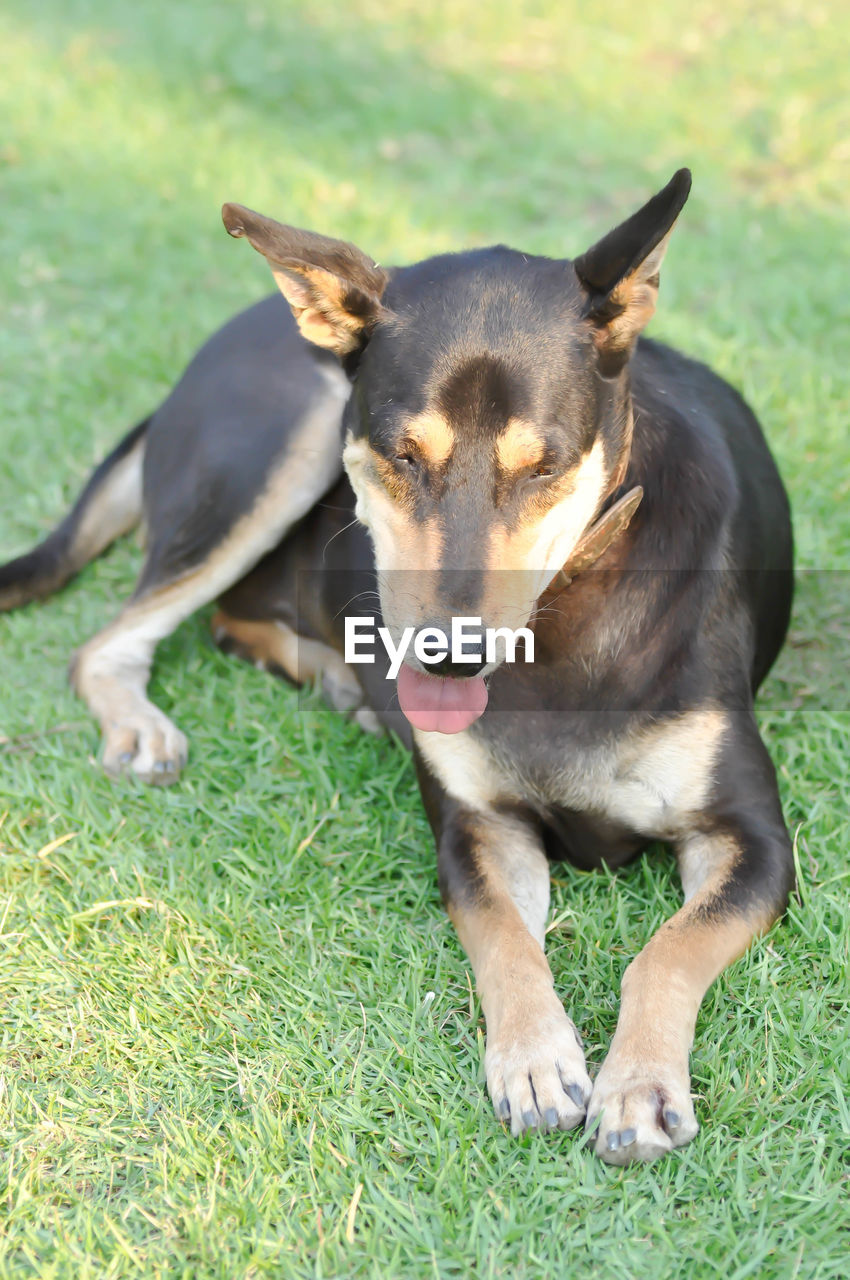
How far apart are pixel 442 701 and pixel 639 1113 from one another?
0.94 metres

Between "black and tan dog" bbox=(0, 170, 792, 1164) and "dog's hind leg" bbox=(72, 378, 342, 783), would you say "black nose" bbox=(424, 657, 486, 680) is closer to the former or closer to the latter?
"black and tan dog" bbox=(0, 170, 792, 1164)

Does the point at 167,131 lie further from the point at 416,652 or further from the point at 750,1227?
the point at 750,1227

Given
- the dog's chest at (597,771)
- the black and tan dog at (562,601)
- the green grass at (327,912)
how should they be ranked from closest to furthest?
1. the green grass at (327,912)
2. the black and tan dog at (562,601)
3. the dog's chest at (597,771)

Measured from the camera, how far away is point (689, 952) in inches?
102

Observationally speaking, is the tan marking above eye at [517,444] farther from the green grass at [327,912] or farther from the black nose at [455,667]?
the green grass at [327,912]

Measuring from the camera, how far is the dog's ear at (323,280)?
2.63 metres

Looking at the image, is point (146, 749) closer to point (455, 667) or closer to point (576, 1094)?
point (455, 667)

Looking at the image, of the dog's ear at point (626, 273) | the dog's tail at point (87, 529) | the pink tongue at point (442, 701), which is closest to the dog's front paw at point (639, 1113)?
the pink tongue at point (442, 701)

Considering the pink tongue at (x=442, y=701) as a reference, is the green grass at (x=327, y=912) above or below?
below

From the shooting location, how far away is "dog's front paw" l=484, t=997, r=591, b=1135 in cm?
240

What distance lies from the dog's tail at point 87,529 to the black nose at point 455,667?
226 centimetres

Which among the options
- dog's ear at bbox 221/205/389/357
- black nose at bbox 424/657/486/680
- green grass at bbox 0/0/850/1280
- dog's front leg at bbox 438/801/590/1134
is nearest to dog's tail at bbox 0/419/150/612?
green grass at bbox 0/0/850/1280

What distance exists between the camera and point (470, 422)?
254 cm

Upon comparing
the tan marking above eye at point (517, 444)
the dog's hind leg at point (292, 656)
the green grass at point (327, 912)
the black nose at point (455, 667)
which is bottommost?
the dog's hind leg at point (292, 656)
